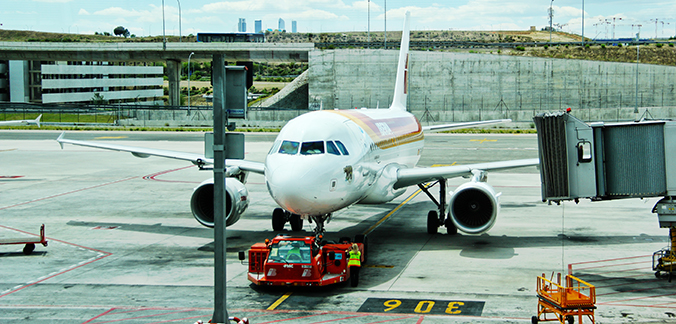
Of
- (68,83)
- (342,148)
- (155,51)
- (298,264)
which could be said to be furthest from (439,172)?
(68,83)

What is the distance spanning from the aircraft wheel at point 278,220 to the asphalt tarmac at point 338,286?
1.52ft

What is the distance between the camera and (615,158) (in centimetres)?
1870

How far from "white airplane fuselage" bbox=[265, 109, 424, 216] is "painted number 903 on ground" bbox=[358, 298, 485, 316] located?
3.43 metres

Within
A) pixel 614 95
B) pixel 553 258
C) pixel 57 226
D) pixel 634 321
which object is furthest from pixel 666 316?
pixel 614 95

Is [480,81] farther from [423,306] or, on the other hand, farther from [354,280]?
[423,306]

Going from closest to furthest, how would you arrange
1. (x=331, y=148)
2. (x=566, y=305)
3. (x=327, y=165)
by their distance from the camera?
(x=566, y=305), (x=327, y=165), (x=331, y=148)

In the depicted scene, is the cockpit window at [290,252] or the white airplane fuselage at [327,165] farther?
the white airplane fuselage at [327,165]

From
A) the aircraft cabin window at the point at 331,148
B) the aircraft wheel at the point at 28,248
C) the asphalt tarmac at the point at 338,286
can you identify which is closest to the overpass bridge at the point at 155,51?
the asphalt tarmac at the point at 338,286

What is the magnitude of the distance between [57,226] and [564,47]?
123 m

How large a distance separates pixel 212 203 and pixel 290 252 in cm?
702

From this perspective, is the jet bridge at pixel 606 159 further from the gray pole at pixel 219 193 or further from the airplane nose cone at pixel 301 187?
the gray pole at pixel 219 193

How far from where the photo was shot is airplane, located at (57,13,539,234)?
701 inches

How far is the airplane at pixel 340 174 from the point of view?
17797mm

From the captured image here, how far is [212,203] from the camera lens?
23.3 m
